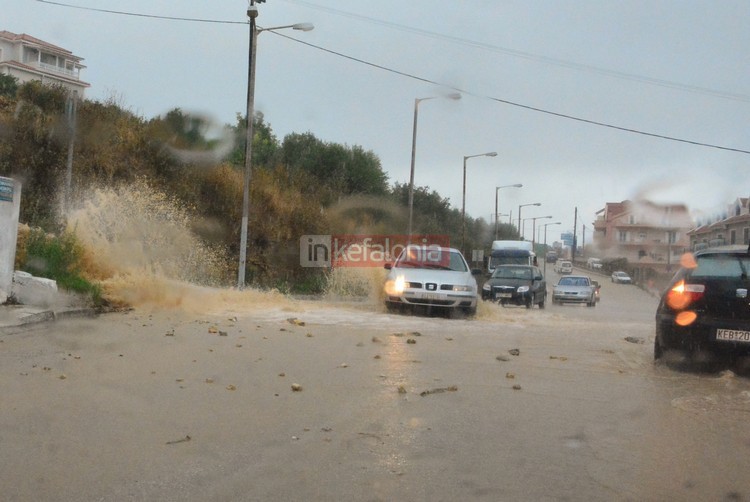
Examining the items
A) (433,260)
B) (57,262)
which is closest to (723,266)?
(433,260)

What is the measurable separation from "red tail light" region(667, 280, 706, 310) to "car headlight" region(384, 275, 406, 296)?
681cm

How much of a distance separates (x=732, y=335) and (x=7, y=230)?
9793 millimetres

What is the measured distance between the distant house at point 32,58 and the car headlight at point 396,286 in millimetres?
53072

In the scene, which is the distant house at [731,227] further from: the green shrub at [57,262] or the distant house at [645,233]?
the green shrub at [57,262]

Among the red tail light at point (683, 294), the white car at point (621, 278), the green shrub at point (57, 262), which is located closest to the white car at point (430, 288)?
the green shrub at point (57, 262)

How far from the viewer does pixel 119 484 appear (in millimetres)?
4195

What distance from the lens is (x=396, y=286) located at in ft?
48.6

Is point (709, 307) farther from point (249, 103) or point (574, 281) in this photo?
point (574, 281)

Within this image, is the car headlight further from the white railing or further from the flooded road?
the white railing

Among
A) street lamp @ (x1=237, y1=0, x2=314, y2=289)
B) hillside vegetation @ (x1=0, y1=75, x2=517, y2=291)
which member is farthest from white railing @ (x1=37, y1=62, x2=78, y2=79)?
street lamp @ (x1=237, y1=0, x2=314, y2=289)

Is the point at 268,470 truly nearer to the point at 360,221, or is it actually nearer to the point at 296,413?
the point at 296,413

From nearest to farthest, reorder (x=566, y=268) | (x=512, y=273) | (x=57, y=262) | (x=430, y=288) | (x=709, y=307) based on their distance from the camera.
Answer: (x=709, y=307), (x=57, y=262), (x=430, y=288), (x=512, y=273), (x=566, y=268)

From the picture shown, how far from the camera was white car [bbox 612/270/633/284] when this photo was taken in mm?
59753

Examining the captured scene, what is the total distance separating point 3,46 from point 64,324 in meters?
63.0
